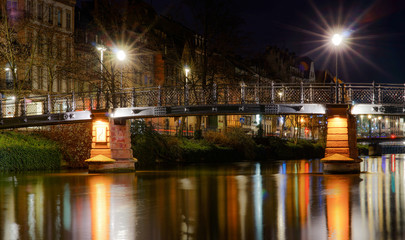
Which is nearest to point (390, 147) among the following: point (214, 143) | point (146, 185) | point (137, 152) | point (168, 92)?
→ point (214, 143)

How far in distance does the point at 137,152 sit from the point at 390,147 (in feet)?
286

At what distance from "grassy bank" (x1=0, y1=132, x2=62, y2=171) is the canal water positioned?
25.0 ft

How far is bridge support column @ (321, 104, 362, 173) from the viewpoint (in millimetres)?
36531

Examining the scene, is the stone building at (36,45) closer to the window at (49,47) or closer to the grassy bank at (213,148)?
the window at (49,47)

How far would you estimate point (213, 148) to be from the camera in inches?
2371

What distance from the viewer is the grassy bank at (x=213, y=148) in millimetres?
51906

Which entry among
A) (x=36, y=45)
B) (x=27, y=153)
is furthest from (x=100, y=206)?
(x=36, y=45)

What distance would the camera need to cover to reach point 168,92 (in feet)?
131

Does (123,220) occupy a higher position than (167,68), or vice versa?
(167,68)

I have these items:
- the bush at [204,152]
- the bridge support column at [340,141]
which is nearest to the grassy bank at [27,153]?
the bush at [204,152]

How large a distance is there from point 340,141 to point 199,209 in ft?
57.8

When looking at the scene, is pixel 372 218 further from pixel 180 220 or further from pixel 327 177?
pixel 327 177

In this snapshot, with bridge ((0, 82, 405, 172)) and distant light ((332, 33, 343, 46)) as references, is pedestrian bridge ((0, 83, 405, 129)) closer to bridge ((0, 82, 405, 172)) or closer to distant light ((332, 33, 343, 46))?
bridge ((0, 82, 405, 172))

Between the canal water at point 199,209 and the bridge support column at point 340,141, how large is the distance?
2.81m
